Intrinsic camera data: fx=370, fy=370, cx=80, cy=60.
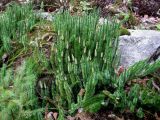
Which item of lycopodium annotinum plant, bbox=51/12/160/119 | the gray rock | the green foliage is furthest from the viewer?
the gray rock

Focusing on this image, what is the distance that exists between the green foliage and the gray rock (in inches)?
41.7

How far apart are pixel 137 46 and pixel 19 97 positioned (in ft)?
5.22

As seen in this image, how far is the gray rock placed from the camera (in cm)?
368

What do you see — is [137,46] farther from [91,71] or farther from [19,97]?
[19,97]

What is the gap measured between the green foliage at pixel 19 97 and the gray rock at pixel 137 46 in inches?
41.7

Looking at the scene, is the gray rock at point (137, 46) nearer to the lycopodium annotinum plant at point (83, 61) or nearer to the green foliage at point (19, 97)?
the lycopodium annotinum plant at point (83, 61)

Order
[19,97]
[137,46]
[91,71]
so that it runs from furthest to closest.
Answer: [137,46] < [91,71] < [19,97]

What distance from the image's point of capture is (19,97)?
276 cm

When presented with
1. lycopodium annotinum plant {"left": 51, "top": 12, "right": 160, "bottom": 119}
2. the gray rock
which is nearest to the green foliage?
lycopodium annotinum plant {"left": 51, "top": 12, "right": 160, "bottom": 119}

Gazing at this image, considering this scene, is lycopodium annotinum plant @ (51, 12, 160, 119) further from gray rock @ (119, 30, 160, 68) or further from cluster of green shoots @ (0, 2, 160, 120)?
gray rock @ (119, 30, 160, 68)

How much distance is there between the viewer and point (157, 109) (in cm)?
316

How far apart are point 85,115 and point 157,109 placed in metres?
0.63

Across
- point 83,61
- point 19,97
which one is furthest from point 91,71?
point 19,97

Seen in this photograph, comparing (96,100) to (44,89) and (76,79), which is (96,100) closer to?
(76,79)
